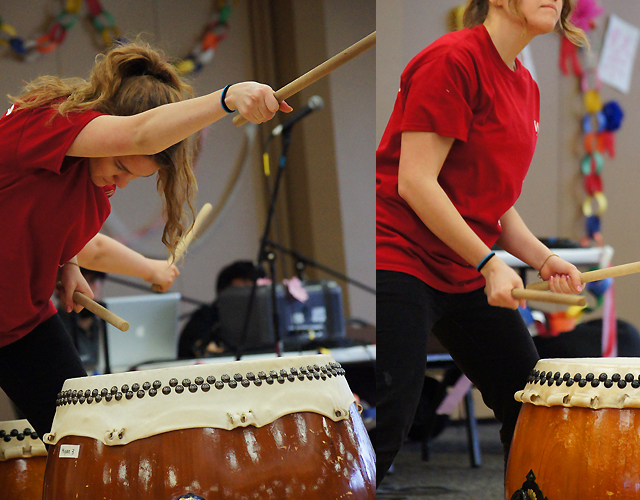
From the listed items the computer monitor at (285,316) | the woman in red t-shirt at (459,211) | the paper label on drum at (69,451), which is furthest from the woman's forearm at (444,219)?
the computer monitor at (285,316)

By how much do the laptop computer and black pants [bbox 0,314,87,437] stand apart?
3.55 feet

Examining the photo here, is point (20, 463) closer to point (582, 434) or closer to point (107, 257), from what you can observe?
point (107, 257)

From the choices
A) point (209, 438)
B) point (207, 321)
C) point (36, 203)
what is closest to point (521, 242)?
point (209, 438)

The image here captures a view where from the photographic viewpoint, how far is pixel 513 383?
1.25 metres

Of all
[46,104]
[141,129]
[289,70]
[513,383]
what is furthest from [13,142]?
[289,70]

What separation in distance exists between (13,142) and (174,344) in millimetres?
1604

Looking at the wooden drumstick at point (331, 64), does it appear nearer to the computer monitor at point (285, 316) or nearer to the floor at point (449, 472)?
the floor at point (449, 472)

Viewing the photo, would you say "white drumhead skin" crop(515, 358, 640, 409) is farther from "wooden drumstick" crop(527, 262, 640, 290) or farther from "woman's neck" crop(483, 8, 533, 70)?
"woman's neck" crop(483, 8, 533, 70)

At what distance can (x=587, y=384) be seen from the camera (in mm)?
1073

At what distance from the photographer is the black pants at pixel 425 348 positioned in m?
1.11

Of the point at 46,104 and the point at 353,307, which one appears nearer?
the point at 46,104

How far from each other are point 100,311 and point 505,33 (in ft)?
2.79

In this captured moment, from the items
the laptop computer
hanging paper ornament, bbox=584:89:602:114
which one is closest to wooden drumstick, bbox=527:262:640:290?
the laptop computer

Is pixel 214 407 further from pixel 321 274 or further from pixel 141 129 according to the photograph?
pixel 321 274
